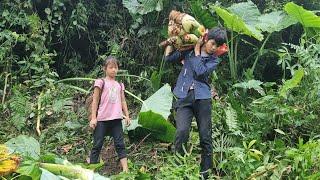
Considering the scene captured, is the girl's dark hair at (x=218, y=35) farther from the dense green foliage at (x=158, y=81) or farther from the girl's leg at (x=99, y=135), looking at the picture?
the girl's leg at (x=99, y=135)

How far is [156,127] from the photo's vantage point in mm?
5547

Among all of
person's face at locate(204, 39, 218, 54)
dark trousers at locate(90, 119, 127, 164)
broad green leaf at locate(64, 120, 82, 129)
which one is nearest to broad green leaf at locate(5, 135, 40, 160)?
dark trousers at locate(90, 119, 127, 164)

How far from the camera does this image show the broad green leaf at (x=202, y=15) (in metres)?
6.66

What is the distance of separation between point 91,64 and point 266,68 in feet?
8.44

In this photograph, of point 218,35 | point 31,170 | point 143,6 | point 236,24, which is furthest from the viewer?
point 143,6

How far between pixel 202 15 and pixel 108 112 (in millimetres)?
2394

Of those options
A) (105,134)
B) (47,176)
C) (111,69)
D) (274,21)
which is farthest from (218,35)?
(274,21)

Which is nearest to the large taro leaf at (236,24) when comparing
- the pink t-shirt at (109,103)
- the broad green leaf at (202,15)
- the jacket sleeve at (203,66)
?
the broad green leaf at (202,15)

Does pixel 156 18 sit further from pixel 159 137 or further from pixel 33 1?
pixel 159 137

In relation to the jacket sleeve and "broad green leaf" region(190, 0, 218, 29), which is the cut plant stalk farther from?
"broad green leaf" region(190, 0, 218, 29)

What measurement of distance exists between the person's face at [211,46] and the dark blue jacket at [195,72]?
6cm

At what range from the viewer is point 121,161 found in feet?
16.5

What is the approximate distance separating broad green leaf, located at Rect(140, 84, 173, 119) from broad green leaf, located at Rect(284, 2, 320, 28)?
1744 millimetres

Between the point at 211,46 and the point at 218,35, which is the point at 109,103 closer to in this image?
the point at 211,46
